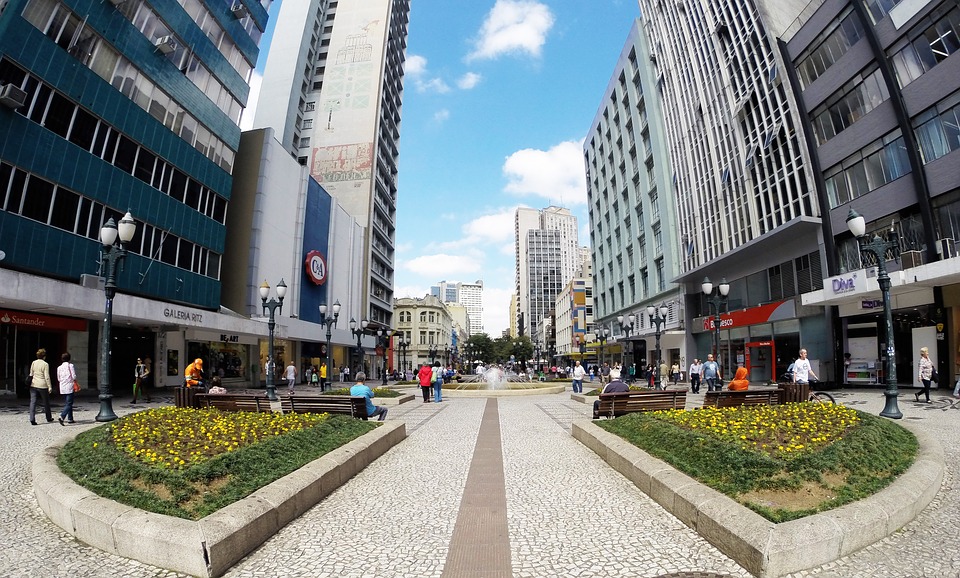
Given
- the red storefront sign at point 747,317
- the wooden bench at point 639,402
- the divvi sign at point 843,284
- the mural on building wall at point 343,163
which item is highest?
the mural on building wall at point 343,163

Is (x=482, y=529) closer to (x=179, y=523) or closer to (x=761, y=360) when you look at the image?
(x=179, y=523)

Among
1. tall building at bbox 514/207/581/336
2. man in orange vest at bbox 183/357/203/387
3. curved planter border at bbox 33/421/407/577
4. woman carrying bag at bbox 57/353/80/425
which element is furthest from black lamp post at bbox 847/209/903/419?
tall building at bbox 514/207/581/336

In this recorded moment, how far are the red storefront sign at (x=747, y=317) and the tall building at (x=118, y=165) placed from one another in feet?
92.3

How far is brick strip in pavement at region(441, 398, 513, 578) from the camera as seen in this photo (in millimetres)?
4203

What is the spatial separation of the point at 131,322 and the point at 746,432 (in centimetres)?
2635

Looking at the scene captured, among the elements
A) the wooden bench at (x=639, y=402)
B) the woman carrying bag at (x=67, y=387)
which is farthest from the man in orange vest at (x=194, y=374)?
the wooden bench at (x=639, y=402)

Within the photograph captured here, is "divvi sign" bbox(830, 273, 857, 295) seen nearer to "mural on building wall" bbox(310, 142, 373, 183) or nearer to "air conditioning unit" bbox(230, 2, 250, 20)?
"air conditioning unit" bbox(230, 2, 250, 20)

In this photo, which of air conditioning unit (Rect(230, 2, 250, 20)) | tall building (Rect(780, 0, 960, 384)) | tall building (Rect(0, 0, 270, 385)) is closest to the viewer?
tall building (Rect(0, 0, 270, 385))

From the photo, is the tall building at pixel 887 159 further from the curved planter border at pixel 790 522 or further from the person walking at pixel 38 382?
the person walking at pixel 38 382

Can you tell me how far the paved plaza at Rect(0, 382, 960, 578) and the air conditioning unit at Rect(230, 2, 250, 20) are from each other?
30.3 metres

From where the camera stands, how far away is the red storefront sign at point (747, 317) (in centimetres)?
3011

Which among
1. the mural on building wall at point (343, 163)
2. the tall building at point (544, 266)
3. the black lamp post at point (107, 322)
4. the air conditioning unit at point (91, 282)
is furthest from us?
the tall building at point (544, 266)

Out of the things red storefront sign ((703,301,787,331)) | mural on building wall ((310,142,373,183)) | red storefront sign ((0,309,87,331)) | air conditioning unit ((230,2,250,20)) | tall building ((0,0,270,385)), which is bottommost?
red storefront sign ((0,309,87,331))

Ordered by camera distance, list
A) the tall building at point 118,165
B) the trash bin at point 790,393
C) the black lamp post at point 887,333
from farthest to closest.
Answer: the tall building at point 118,165
the black lamp post at point 887,333
the trash bin at point 790,393
